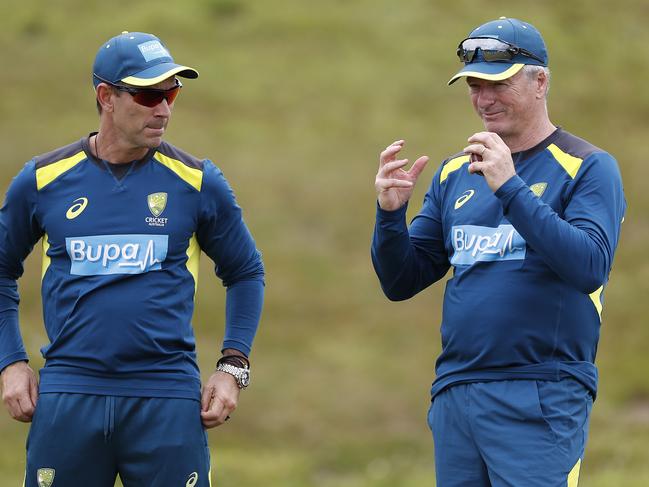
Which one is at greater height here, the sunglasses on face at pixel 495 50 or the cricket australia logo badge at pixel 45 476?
the sunglasses on face at pixel 495 50

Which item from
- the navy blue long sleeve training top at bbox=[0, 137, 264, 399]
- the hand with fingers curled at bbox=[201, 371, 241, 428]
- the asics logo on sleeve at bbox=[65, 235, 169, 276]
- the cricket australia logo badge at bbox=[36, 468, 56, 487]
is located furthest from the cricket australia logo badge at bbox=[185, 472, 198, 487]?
the asics logo on sleeve at bbox=[65, 235, 169, 276]

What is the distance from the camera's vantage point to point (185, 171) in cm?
574

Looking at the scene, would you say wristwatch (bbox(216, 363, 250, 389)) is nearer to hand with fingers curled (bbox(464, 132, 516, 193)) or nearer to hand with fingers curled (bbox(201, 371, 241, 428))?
hand with fingers curled (bbox(201, 371, 241, 428))

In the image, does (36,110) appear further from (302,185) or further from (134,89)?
(134,89)

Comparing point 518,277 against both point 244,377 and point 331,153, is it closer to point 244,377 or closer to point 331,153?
point 244,377

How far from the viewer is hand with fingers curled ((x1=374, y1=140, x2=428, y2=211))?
5.72 m

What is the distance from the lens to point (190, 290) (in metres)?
5.70

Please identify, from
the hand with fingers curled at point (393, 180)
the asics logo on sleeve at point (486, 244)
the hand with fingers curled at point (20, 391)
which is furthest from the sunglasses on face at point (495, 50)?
the hand with fingers curled at point (20, 391)

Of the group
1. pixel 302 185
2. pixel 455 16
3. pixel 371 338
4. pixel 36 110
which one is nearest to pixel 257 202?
pixel 302 185

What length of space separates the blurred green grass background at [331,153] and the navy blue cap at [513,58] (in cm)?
539

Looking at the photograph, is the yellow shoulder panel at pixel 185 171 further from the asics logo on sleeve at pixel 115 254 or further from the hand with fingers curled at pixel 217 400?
the hand with fingers curled at pixel 217 400

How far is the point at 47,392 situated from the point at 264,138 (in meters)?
12.3

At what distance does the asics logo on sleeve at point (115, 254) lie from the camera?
5562 millimetres

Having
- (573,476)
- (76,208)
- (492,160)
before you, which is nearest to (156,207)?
(76,208)
